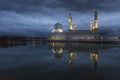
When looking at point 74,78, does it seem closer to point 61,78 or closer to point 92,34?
point 61,78

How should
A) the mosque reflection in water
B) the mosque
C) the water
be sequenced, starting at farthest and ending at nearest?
the mosque < the mosque reflection in water < the water

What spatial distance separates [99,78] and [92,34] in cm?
10698

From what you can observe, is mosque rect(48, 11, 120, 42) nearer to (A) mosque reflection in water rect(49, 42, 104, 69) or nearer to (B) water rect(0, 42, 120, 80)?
(A) mosque reflection in water rect(49, 42, 104, 69)

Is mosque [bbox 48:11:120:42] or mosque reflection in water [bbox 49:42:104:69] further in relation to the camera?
mosque [bbox 48:11:120:42]

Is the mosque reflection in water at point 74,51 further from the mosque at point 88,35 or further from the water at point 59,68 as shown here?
the mosque at point 88,35

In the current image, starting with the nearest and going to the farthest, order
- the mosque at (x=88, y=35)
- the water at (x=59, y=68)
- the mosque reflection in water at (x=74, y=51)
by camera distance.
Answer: the water at (x=59, y=68) → the mosque reflection in water at (x=74, y=51) → the mosque at (x=88, y=35)

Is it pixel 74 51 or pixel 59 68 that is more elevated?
pixel 74 51

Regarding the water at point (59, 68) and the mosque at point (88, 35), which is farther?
the mosque at point (88, 35)

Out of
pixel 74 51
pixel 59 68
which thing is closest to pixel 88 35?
pixel 74 51

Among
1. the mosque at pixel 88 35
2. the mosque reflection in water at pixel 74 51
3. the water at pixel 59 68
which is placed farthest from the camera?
the mosque at pixel 88 35

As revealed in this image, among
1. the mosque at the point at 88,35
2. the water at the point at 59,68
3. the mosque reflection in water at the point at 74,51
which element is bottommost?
the water at the point at 59,68

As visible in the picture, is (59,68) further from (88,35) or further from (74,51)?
(88,35)

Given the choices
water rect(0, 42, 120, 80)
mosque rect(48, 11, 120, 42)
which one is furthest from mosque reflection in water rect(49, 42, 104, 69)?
mosque rect(48, 11, 120, 42)

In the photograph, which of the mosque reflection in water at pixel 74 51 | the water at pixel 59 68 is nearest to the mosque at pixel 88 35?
the mosque reflection in water at pixel 74 51
